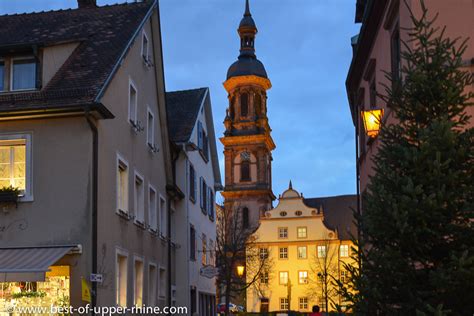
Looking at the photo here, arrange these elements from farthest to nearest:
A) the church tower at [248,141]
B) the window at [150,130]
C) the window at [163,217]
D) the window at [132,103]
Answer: the church tower at [248,141], the window at [163,217], the window at [150,130], the window at [132,103]

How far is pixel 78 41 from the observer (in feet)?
65.9

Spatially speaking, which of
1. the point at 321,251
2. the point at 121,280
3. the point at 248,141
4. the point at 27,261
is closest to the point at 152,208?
the point at 121,280

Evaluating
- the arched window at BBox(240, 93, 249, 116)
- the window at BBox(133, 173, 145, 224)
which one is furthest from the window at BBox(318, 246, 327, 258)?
the window at BBox(133, 173, 145, 224)

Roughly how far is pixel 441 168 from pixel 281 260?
75591 millimetres

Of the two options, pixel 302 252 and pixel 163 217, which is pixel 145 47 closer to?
pixel 163 217

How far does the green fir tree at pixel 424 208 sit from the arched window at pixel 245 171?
87966 mm

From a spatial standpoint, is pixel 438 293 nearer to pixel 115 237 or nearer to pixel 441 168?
pixel 441 168

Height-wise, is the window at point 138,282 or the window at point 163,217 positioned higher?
the window at point 163,217

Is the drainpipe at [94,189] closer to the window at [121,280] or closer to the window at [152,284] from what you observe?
the window at [121,280]

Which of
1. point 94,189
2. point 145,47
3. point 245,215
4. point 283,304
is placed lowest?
point 283,304

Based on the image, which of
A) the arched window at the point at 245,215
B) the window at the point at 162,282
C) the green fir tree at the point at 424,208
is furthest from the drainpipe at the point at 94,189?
the arched window at the point at 245,215

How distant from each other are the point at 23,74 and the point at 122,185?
162 inches

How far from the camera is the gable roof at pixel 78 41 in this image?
57.7 feet

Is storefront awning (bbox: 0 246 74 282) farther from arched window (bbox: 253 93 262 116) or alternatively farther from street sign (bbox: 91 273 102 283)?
arched window (bbox: 253 93 262 116)
